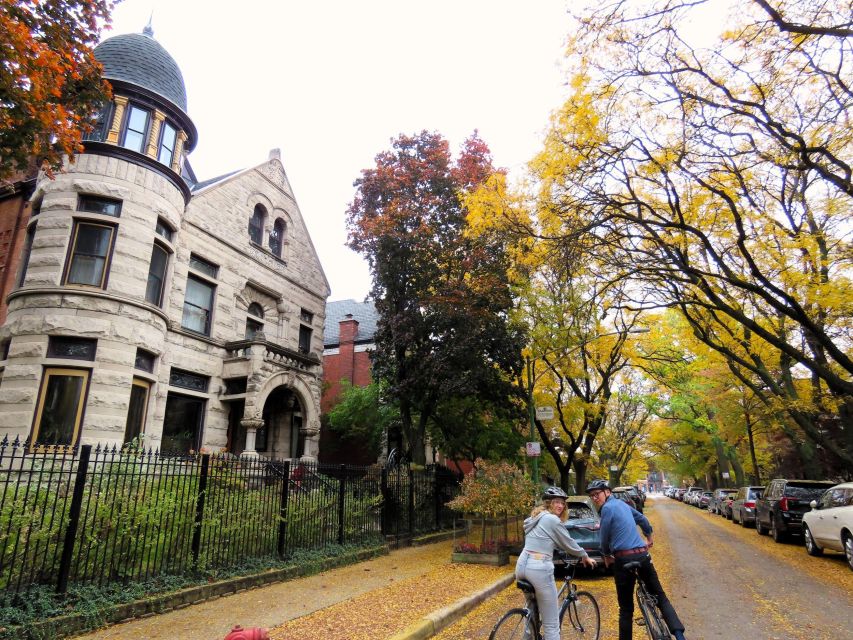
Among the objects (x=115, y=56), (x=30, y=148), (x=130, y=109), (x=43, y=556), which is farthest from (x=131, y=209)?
(x=43, y=556)

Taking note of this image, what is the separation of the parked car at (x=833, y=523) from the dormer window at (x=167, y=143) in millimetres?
20302

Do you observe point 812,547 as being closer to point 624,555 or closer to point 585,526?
point 585,526

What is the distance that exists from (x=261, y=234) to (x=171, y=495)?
→ 1450 centimetres

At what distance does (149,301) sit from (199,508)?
28.7ft

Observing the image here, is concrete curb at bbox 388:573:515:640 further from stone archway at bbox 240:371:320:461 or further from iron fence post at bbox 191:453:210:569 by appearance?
stone archway at bbox 240:371:320:461

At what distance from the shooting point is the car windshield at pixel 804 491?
16.3 m

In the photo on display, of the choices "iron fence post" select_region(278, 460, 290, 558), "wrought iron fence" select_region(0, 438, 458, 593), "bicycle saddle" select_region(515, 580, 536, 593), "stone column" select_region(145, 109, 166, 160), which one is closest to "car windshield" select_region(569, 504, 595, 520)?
"wrought iron fence" select_region(0, 438, 458, 593)

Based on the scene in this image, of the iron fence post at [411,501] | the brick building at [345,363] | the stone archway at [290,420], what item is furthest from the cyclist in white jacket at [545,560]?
the brick building at [345,363]

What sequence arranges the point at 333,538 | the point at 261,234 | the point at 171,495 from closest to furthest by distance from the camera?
the point at 171,495, the point at 333,538, the point at 261,234

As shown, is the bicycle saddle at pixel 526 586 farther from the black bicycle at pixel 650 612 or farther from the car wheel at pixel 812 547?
the car wheel at pixel 812 547

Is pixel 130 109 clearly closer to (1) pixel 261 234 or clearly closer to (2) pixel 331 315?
(1) pixel 261 234

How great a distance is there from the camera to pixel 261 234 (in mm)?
20922

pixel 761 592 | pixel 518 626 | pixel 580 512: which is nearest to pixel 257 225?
pixel 580 512

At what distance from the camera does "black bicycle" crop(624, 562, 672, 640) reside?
18.3ft
